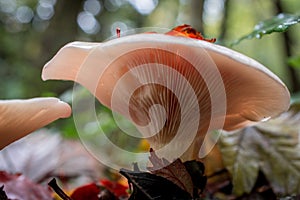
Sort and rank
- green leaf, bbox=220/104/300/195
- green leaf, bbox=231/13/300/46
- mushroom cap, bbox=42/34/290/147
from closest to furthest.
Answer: mushroom cap, bbox=42/34/290/147 < green leaf, bbox=231/13/300/46 < green leaf, bbox=220/104/300/195

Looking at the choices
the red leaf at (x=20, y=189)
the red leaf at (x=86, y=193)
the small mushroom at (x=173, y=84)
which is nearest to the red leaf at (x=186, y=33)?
the small mushroom at (x=173, y=84)

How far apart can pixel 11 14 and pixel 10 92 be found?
2.70 meters

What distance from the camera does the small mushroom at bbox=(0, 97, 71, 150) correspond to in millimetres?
685

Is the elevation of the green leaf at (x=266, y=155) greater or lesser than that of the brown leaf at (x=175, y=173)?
lesser

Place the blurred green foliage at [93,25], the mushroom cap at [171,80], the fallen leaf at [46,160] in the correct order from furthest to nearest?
the blurred green foliage at [93,25], the fallen leaf at [46,160], the mushroom cap at [171,80]

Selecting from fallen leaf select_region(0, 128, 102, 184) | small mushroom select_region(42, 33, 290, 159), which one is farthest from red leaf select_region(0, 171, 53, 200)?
fallen leaf select_region(0, 128, 102, 184)

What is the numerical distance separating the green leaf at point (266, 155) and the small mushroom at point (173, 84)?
9.5 inches

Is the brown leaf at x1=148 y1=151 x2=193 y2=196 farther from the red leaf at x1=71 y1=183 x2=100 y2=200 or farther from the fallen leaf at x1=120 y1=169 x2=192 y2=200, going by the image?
the red leaf at x1=71 y1=183 x2=100 y2=200

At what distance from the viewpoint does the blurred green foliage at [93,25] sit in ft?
Answer: 12.5

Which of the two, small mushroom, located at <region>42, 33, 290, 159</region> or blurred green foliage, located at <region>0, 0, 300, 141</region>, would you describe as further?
blurred green foliage, located at <region>0, 0, 300, 141</region>

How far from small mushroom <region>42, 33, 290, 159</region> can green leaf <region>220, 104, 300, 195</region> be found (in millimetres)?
242

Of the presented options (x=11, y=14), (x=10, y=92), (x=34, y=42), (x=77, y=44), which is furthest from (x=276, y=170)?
(x=11, y=14)

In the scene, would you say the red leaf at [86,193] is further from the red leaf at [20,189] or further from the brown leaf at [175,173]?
the brown leaf at [175,173]

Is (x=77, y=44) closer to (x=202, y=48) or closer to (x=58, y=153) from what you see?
(x=202, y=48)
